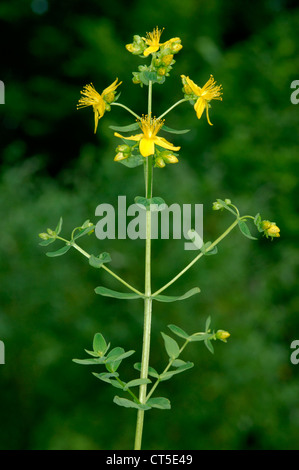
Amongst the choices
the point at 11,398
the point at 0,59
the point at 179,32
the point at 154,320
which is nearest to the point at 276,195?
the point at 179,32

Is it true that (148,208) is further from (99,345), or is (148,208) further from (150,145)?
(99,345)

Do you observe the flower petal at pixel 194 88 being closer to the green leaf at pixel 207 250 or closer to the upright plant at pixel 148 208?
the upright plant at pixel 148 208

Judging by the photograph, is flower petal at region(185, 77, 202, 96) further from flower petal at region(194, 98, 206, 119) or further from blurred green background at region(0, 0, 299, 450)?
blurred green background at region(0, 0, 299, 450)

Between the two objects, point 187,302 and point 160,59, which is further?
point 187,302

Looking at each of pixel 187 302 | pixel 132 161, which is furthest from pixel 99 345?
pixel 187 302

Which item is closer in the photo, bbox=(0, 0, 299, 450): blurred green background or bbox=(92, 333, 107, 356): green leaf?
bbox=(92, 333, 107, 356): green leaf

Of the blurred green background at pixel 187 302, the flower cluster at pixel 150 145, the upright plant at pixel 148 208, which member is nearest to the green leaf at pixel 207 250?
the upright plant at pixel 148 208

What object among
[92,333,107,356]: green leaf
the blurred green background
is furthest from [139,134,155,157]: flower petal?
the blurred green background

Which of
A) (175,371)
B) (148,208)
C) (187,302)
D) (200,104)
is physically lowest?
(175,371)
